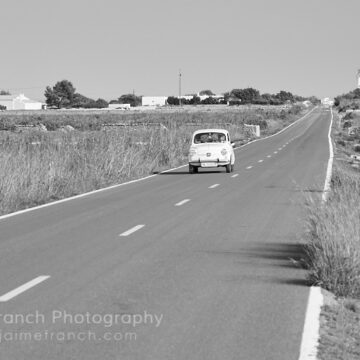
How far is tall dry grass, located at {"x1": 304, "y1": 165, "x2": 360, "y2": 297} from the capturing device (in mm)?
9047

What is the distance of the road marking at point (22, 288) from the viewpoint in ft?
28.6

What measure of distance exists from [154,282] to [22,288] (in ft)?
4.90

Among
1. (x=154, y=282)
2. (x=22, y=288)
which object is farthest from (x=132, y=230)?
(x=22, y=288)

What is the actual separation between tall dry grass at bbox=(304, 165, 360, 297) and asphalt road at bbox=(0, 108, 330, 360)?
291 mm

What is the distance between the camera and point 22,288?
923cm

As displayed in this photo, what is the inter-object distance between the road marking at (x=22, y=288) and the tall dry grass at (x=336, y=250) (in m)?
3.15

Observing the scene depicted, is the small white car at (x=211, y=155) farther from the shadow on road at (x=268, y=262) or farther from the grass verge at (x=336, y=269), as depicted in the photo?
the grass verge at (x=336, y=269)

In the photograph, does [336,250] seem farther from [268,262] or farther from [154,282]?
[154,282]

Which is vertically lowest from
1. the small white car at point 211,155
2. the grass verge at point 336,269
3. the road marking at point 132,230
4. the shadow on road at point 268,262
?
the small white car at point 211,155

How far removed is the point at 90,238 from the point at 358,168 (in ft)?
71.3

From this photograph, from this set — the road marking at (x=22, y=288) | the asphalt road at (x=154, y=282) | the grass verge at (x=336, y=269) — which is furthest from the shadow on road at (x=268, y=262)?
the road marking at (x=22, y=288)

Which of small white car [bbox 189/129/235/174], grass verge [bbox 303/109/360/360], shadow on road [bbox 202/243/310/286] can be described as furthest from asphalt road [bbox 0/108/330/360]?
small white car [bbox 189/129/235/174]

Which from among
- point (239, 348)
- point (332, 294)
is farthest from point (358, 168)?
point (239, 348)

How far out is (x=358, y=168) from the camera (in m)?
33.5
